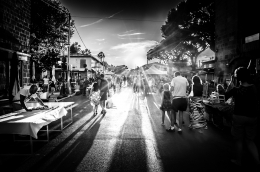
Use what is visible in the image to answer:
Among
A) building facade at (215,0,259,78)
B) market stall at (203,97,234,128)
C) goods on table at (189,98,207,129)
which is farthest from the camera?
building facade at (215,0,259,78)

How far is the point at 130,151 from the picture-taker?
4074mm

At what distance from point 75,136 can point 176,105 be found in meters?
3.34

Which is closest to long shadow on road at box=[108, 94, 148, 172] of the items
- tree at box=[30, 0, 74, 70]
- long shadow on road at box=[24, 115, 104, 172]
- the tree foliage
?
long shadow on road at box=[24, 115, 104, 172]

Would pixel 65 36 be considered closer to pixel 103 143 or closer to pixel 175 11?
pixel 175 11

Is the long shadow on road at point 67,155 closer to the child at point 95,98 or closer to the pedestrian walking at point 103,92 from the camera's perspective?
the child at point 95,98

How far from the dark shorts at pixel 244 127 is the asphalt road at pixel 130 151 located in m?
0.66

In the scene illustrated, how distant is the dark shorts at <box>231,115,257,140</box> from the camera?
10.4 ft

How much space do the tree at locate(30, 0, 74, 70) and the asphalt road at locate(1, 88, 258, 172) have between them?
15630 mm

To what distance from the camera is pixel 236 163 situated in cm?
337

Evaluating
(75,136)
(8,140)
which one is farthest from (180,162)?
(8,140)

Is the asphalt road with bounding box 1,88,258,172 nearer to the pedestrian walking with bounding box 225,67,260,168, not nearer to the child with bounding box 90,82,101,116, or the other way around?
the pedestrian walking with bounding box 225,67,260,168

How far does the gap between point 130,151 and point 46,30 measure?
19459mm

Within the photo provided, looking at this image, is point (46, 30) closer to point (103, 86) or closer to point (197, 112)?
point (103, 86)

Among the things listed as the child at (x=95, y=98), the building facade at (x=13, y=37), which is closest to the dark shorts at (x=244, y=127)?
the child at (x=95, y=98)
